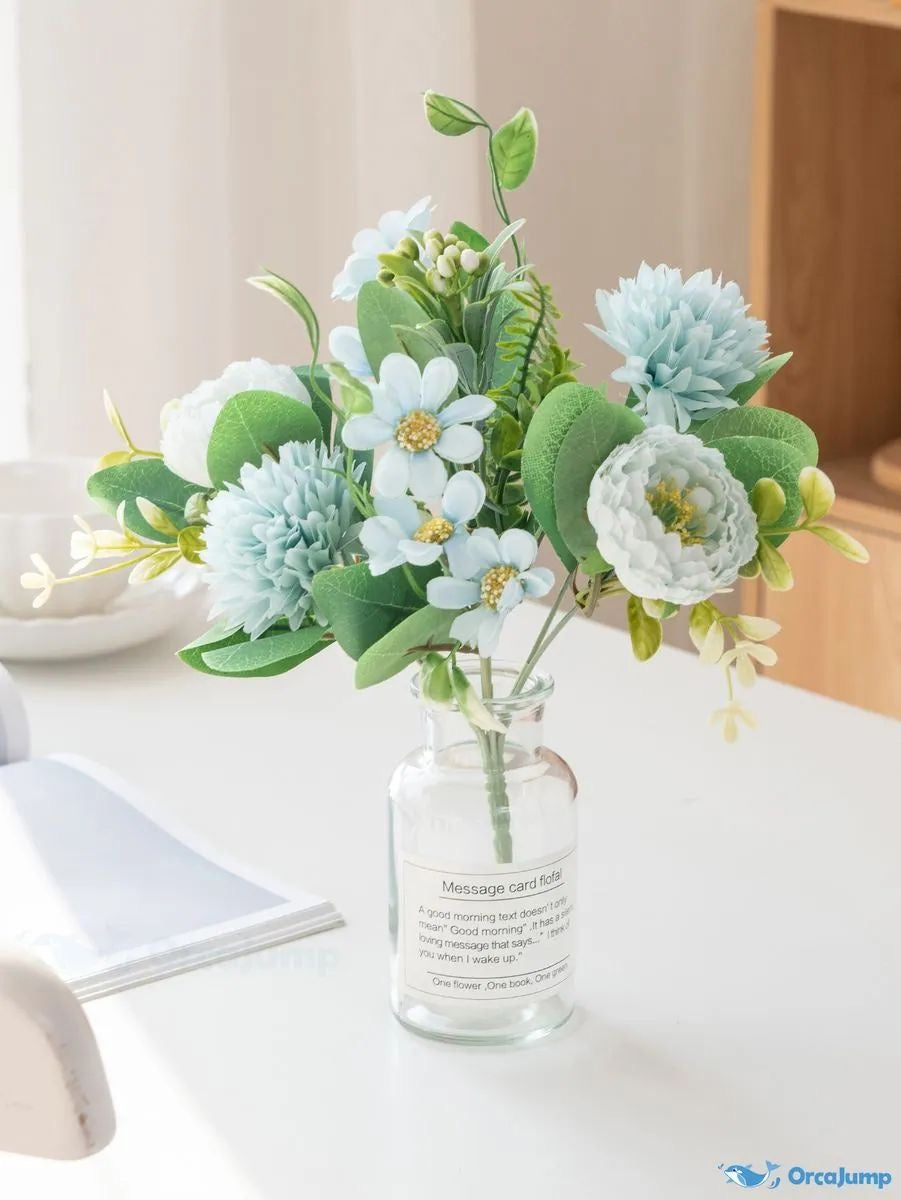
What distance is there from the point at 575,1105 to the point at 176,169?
1.41 m

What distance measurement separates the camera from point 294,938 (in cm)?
85

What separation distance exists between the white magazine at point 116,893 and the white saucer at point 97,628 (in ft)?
0.67

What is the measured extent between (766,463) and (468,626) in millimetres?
129

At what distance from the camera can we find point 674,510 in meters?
0.60

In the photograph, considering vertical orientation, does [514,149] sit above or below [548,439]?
above

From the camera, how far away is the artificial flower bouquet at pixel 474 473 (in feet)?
1.98

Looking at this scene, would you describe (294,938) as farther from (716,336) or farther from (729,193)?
(729,193)

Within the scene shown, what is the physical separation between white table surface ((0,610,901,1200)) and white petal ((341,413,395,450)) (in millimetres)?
278

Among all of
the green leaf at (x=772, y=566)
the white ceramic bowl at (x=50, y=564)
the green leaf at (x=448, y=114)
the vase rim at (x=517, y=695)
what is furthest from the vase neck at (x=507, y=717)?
the white ceramic bowl at (x=50, y=564)

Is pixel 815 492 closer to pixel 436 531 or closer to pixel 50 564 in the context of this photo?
pixel 436 531

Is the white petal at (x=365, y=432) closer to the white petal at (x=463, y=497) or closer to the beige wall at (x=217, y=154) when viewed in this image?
the white petal at (x=463, y=497)

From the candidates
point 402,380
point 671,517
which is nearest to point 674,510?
point 671,517

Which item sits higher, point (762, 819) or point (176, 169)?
point (176, 169)

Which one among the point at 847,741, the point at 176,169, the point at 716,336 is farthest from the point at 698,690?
the point at 176,169
